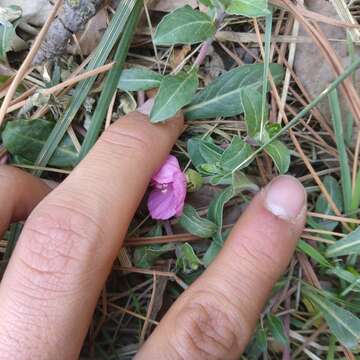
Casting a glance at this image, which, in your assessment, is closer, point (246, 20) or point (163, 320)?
point (163, 320)

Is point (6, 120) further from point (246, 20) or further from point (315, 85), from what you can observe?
point (315, 85)

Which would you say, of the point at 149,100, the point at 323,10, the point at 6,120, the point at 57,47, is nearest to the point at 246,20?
Result: the point at 323,10

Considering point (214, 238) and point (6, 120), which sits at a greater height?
point (6, 120)

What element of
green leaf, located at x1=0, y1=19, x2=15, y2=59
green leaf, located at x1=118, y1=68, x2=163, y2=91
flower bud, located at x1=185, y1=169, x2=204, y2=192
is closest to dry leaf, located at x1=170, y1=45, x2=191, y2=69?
green leaf, located at x1=118, y1=68, x2=163, y2=91

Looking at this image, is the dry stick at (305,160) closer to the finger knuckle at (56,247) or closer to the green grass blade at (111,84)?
the green grass blade at (111,84)

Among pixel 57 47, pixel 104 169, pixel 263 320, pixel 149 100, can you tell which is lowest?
pixel 263 320

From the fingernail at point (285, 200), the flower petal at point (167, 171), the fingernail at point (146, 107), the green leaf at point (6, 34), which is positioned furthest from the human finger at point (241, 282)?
the green leaf at point (6, 34)

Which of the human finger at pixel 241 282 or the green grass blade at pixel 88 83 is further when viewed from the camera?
the green grass blade at pixel 88 83

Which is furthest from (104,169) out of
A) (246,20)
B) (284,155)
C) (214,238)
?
(246,20)
